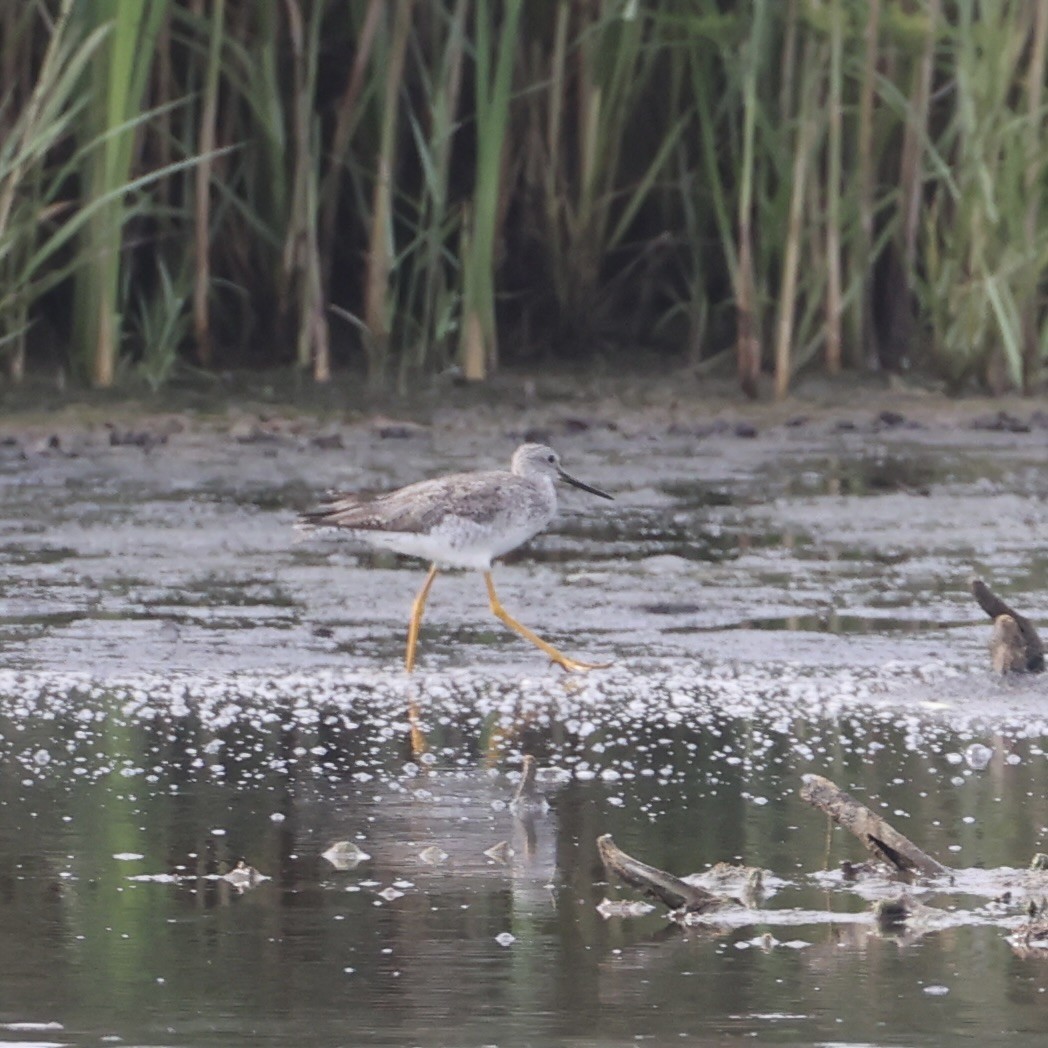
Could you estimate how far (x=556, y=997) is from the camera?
365cm

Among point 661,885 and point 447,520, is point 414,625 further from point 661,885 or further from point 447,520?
point 661,885

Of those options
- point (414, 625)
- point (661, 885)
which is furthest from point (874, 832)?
point (414, 625)

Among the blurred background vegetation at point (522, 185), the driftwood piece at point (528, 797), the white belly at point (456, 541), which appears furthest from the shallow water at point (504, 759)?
the blurred background vegetation at point (522, 185)

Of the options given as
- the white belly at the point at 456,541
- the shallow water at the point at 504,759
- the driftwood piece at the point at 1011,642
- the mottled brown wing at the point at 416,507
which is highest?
the mottled brown wing at the point at 416,507

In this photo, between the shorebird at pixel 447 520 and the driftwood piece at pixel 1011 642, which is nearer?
the driftwood piece at pixel 1011 642

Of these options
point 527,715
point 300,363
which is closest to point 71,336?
point 300,363

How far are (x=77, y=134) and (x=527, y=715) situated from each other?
207 inches

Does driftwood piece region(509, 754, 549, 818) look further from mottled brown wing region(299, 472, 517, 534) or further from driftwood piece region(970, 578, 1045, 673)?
mottled brown wing region(299, 472, 517, 534)

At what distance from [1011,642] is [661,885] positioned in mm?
2228

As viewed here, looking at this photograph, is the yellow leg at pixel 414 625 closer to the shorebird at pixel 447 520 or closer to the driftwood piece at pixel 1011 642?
the shorebird at pixel 447 520

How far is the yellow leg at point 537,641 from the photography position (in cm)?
638

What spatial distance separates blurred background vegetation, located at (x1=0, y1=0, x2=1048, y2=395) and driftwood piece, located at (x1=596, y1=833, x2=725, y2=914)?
20.3 feet

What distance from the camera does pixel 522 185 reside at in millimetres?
11688

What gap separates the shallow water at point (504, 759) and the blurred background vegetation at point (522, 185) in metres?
1.30
